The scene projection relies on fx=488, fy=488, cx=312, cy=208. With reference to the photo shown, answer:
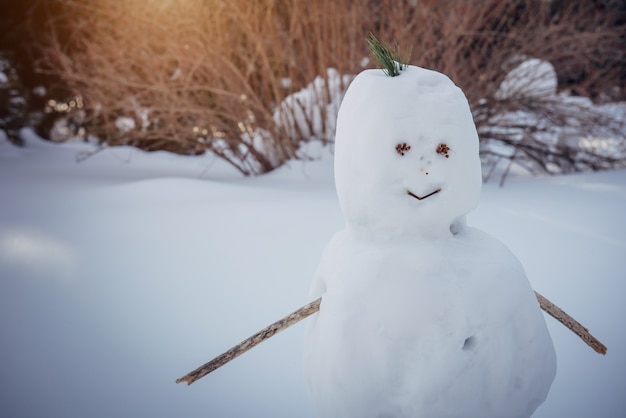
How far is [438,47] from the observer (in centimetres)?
446

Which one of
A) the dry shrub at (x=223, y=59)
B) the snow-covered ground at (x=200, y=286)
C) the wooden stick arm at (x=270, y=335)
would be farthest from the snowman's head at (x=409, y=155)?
the dry shrub at (x=223, y=59)

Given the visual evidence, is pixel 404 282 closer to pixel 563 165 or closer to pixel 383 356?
pixel 383 356

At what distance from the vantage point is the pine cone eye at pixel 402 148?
1.24 m

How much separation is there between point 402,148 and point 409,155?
1.1 inches

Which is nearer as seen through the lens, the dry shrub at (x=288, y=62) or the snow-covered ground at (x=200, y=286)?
the snow-covered ground at (x=200, y=286)

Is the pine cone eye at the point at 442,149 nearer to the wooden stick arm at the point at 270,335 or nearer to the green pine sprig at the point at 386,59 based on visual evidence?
the green pine sprig at the point at 386,59

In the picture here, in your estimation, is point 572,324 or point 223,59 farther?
point 223,59

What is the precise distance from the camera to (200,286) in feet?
8.14

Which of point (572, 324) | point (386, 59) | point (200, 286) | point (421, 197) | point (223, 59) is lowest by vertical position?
point (200, 286)

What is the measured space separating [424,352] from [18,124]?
737cm

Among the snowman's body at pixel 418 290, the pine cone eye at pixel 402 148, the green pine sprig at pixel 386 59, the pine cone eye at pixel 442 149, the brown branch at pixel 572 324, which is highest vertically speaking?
the green pine sprig at pixel 386 59

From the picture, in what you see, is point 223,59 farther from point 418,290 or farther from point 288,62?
point 418,290

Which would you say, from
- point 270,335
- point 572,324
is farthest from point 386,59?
point 572,324

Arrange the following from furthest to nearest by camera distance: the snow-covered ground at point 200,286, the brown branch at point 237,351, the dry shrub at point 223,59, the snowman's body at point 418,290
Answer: the dry shrub at point 223,59, the snow-covered ground at point 200,286, the brown branch at point 237,351, the snowman's body at point 418,290
